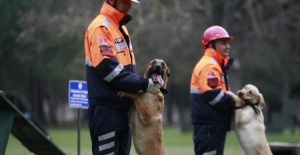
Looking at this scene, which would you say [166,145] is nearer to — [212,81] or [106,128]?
[212,81]

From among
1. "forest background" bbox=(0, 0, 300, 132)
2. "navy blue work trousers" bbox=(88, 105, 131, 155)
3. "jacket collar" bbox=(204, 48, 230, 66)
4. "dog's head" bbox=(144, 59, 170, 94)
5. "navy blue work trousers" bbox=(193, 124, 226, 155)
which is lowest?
"navy blue work trousers" bbox=(193, 124, 226, 155)

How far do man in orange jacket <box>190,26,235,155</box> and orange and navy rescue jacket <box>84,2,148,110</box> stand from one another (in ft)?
7.48

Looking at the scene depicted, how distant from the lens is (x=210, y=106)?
1050 centimetres

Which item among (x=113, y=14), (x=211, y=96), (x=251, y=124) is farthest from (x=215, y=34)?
(x=113, y=14)

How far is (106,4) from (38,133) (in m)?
3.15

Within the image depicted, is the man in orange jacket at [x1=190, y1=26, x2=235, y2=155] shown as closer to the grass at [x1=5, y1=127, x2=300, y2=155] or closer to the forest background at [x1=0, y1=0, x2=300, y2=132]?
the grass at [x1=5, y1=127, x2=300, y2=155]

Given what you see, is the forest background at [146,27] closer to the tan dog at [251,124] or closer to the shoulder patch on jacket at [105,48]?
the tan dog at [251,124]

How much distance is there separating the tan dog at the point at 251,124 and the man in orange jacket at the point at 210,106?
0.16 m

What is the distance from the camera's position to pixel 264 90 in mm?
Answer: 64562

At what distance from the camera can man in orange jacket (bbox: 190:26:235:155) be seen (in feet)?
34.1

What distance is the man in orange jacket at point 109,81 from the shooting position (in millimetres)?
7996

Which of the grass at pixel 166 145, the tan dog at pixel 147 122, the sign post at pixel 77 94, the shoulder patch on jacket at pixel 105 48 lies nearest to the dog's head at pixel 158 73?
the tan dog at pixel 147 122

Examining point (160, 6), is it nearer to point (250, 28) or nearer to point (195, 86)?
point (250, 28)

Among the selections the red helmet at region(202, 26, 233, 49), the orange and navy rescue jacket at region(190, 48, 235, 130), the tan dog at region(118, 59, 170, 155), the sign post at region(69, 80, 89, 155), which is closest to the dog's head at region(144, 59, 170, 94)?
the tan dog at region(118, 59, 170, 155)
